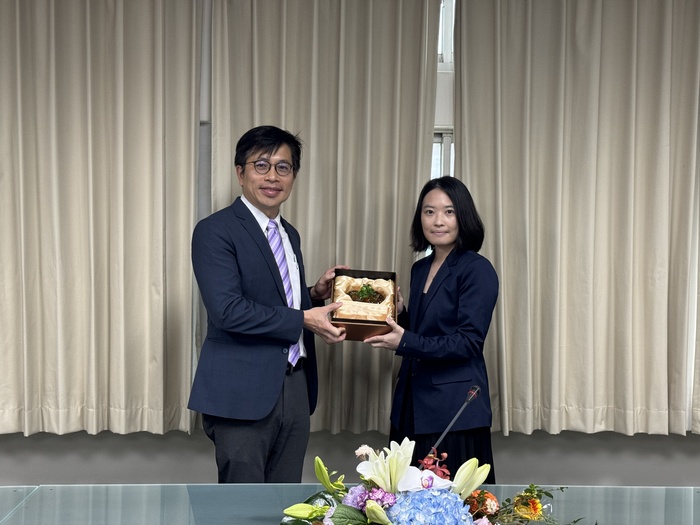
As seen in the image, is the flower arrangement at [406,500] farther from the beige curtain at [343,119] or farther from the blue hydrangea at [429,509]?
the beige curtain at [343,119]

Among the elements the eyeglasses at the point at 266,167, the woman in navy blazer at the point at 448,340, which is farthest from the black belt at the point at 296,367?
the eyeglasses at the point at 266,167

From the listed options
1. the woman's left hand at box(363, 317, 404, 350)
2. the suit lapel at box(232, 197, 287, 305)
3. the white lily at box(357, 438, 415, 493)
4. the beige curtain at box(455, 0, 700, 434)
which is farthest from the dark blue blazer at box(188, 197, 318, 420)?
the white lily at box(357, 438, 415, 493)

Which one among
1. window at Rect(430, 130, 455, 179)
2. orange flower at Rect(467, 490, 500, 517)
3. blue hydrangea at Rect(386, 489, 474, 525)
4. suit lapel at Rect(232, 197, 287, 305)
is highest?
window at Rect(430, 130, 455, 179)

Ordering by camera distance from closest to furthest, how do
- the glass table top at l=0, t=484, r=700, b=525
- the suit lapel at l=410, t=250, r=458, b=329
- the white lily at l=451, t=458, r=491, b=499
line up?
the white lily at l=451, t=458, r=491, b=499 → the glass table top at l=0, t=484, r=700, b=525 → the suit lapel at l=410, t=250, r=458, b=329

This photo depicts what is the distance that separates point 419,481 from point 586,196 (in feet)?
7.46

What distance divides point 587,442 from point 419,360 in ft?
3.75

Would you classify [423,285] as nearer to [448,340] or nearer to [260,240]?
[448,340]

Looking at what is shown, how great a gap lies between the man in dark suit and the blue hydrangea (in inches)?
53.5

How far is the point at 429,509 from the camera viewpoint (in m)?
1.14

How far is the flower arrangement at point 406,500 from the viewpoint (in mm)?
1156

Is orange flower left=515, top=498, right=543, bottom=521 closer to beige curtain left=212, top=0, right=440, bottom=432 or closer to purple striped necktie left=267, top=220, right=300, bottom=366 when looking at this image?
purple striped necktie left=267, top=220, right=300, bottom=366

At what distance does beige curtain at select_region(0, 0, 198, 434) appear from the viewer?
10.0 feet

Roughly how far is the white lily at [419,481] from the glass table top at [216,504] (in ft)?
1.28

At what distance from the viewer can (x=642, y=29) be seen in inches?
125
